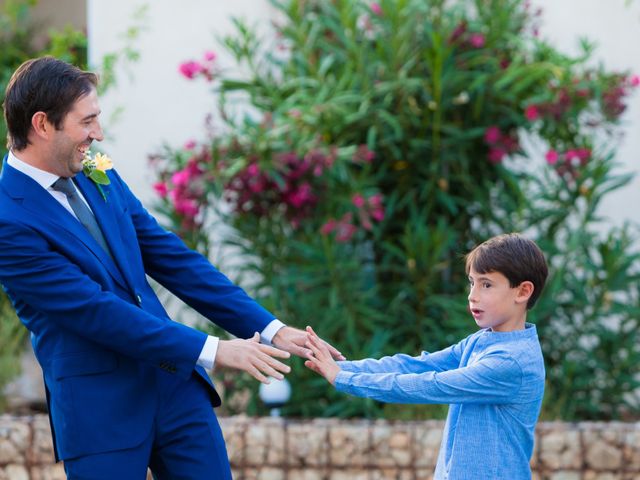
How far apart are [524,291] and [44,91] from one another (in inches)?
53.2

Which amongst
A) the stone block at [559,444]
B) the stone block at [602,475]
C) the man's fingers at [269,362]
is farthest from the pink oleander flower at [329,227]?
the man's fingers at [269,362]

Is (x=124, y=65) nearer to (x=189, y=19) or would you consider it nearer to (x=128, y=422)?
(x=189, y=19)

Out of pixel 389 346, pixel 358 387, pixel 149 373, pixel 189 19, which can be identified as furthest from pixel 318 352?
pixel 189 19

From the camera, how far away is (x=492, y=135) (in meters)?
6.58

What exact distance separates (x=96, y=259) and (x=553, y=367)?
3885mm

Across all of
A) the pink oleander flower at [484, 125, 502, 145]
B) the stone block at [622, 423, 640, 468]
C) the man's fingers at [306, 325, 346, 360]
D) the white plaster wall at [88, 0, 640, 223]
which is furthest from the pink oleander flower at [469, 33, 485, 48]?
the man's fingers at [306, 325, 346, 360]

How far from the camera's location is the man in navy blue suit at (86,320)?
3150 millimetres

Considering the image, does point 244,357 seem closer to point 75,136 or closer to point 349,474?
point 75,136

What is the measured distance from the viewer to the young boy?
321 cm

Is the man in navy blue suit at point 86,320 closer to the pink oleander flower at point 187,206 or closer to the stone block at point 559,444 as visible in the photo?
→ the stone block at point 559,444

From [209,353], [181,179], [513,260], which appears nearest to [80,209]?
[209,353]

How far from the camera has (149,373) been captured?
10.9ft

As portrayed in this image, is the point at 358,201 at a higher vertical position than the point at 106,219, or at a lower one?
higher

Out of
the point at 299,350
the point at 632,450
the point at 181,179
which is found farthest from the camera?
the point at 181,179
